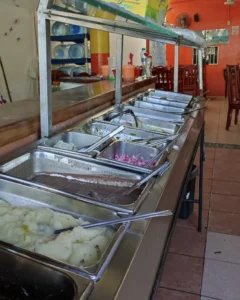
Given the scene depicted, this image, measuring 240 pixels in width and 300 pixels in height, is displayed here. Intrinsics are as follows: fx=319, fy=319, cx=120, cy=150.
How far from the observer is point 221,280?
6.46 ft

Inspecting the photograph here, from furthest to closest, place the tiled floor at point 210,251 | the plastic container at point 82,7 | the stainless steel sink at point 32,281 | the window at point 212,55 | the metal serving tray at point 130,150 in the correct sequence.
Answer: the window at point 212,55 → the tiled floor at point 210,251 → the metal serving tray at point 130,150 → the plastic container at point 82,7 → the stainless steel sink at point 32,281

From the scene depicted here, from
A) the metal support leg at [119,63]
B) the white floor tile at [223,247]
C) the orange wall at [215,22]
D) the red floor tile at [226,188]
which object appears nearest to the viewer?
the white floor tile at [223,247]

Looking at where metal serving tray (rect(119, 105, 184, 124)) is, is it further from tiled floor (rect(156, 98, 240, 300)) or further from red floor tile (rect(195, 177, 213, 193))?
red floor tile (rect(195, 177, 213, 193))

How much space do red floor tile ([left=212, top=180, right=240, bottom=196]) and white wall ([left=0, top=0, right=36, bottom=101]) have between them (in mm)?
4136

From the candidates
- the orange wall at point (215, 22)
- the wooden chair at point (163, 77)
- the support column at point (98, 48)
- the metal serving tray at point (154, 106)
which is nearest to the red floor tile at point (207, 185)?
the metal serving tray at point (154, 106)

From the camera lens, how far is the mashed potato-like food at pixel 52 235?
2.53 feet

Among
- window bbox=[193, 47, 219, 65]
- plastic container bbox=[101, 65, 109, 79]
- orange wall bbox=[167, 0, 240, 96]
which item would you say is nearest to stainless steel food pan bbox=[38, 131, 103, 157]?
plastic container bbox=[101, 65, 109, 79]

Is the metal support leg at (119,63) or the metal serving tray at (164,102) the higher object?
the metal support leg at (119,63)

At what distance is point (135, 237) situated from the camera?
800 millimetres

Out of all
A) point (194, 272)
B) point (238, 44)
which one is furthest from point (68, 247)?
point (238, 44)

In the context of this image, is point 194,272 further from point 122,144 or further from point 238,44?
point 238,44

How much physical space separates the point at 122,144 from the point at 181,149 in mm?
293

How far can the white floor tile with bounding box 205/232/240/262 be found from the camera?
219 centimetres

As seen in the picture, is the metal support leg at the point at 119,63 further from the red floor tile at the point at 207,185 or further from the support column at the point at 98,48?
the support column at the point at 98,48
